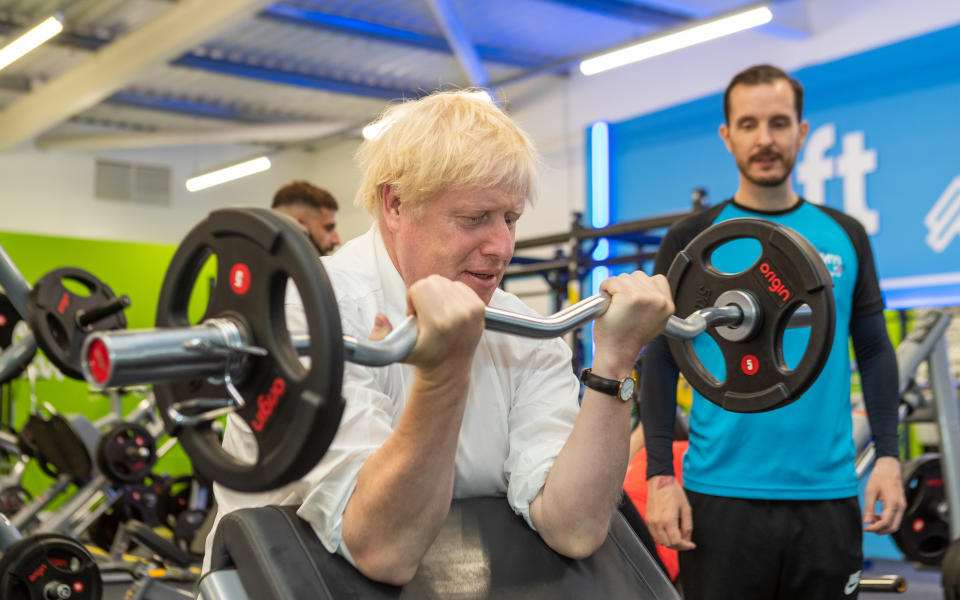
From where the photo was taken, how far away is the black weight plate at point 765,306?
53.7 inches

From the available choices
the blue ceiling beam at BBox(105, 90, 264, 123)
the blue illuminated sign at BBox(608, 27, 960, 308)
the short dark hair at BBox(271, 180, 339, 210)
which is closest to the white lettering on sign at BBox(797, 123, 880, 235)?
the blue illuminated sign at BBox(608, 27, 960, 308)

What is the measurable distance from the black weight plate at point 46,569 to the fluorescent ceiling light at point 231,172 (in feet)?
23.0

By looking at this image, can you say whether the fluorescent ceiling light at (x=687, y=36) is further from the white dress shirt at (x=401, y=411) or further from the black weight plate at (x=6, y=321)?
the white dress shirt at (x=401, y=411)

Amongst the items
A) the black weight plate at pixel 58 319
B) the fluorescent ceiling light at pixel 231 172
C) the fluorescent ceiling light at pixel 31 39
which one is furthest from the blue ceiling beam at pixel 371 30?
the black weight plate at pixel 58 319

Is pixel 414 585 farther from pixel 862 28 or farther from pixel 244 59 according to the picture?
pixel 244 59

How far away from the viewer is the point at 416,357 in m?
1.05

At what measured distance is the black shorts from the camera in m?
1.87

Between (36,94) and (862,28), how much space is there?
7587 millimetres

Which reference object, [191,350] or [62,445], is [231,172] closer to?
[62,445]

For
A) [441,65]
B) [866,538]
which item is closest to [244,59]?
[441,65]

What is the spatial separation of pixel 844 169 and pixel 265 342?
6289 millimetres

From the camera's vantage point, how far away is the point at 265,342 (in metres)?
0.95

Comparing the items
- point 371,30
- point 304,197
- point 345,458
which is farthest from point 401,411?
point 371,30

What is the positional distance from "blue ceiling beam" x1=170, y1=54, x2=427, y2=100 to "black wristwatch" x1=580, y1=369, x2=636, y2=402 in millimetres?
7478
